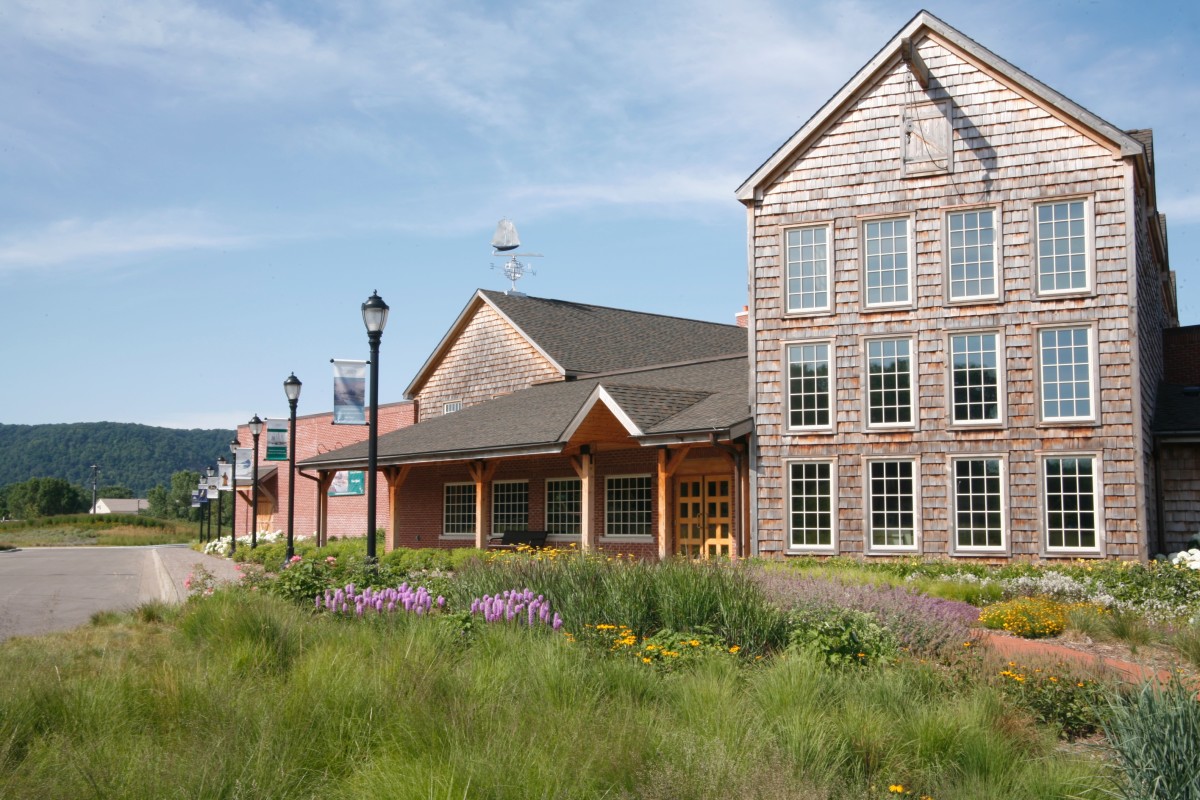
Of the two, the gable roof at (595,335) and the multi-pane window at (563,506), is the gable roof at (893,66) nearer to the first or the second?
the multi-pane window at (563,506)

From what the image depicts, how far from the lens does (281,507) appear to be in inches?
2110

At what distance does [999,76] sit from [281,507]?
139 feet

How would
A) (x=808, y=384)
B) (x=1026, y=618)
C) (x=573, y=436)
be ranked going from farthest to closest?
(x=573, y=436)
(x=808, y=384)
(x=1026, y=618)

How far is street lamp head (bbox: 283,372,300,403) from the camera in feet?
88.1

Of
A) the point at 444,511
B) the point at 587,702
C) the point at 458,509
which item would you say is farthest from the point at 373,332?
the point at 444,511

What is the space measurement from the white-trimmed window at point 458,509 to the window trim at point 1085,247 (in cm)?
1700

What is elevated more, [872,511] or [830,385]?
[830,385]

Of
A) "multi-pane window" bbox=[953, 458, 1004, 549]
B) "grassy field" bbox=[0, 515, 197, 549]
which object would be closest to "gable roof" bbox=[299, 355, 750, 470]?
"multi-pane window" bbox=[953, 458, 1004, 549]

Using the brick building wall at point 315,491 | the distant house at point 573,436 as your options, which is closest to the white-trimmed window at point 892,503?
the distant house at point 573,436

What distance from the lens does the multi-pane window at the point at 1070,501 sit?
18734 mm

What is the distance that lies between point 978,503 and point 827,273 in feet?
17.1

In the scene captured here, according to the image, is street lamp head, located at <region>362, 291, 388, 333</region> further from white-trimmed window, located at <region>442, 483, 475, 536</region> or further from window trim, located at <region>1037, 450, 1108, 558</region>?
white-trimmed window, located at <region>442, 483, 475, 536</region>

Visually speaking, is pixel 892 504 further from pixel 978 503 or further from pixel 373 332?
pixel 373 332

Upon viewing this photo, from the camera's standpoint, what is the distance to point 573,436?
22.6m
